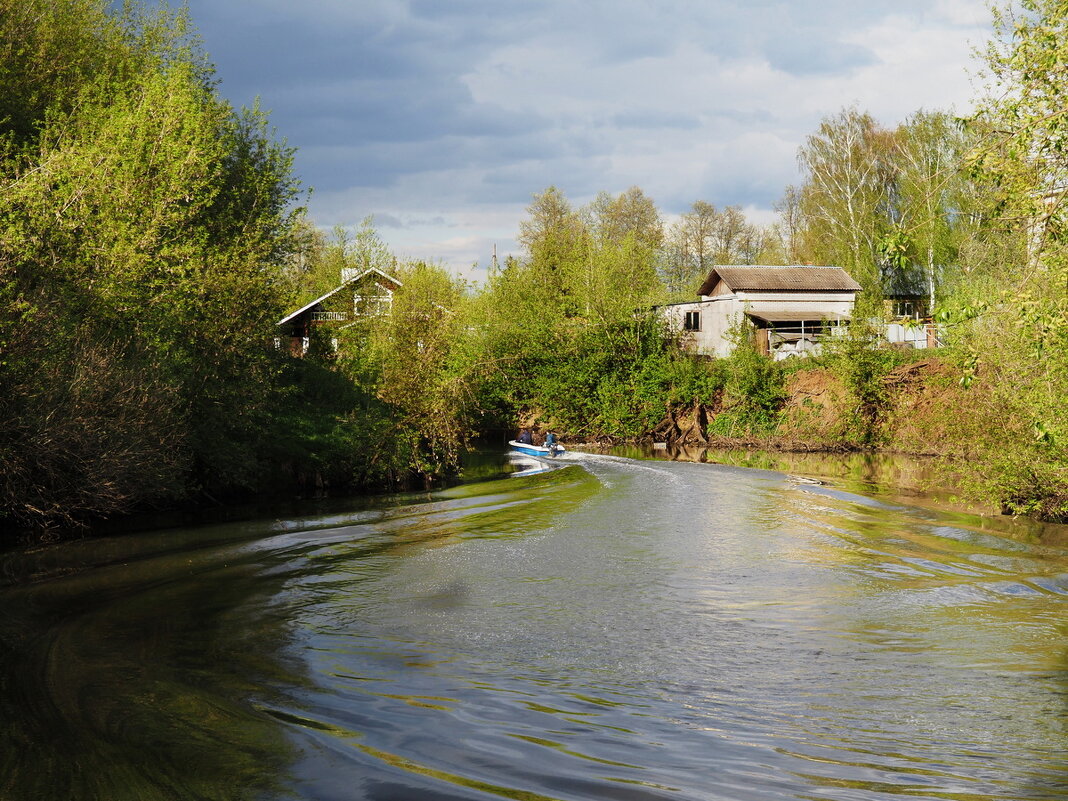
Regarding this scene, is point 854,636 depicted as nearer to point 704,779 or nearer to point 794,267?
point 704,779

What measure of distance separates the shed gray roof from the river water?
3585 cm

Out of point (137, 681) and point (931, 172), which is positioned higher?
point (931, 172)

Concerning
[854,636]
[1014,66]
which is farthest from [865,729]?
[1014,66]

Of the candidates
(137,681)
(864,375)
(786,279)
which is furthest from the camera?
(786,279)

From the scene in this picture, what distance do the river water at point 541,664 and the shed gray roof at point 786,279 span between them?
35.8m

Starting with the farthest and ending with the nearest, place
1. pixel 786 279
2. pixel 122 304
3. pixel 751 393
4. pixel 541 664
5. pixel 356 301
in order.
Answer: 1. pixel 786 279
2. pixel 751 393
3. pixel 356 301
4. pixel 122 304
5. pixel 541 664

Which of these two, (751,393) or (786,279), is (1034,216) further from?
(786,279)

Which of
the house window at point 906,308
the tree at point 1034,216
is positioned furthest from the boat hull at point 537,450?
the house window at point 906,308

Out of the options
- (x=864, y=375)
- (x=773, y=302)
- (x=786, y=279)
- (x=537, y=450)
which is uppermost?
(x=786, y=279)

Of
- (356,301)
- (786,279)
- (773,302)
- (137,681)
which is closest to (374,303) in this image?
(356,301)

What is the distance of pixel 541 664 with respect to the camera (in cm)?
1041

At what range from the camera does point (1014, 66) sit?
454 inches

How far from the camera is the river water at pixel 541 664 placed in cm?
711

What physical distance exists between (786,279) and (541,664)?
47774 millimetres
